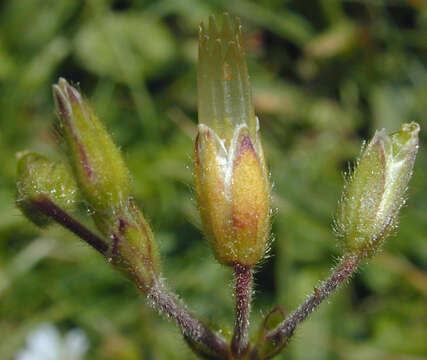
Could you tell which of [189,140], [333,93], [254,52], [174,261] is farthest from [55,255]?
[333,93]

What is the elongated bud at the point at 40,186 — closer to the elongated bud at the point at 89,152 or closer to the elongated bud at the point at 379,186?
the elongated bud at the point at 89,152

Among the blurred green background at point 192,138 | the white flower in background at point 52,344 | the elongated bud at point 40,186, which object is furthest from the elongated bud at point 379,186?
the white flower in background at point 52,344

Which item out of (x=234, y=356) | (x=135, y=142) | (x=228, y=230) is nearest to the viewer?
(x=228, y=230)

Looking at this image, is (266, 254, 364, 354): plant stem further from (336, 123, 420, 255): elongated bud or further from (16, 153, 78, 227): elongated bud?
(16, 153, 78, 227): elongated bud

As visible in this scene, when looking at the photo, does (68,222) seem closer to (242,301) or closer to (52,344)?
(242,301)

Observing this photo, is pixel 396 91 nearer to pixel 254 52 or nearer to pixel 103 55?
pixel 254 52

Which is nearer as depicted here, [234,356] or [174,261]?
[234,356]
